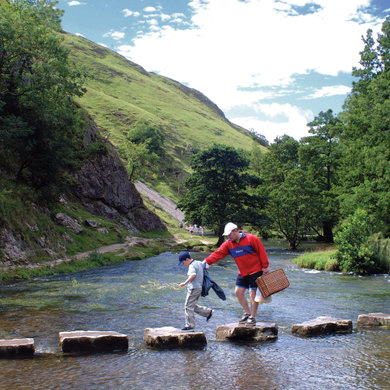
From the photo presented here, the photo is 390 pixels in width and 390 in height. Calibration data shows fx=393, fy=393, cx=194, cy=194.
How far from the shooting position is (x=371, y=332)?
10.7 meters

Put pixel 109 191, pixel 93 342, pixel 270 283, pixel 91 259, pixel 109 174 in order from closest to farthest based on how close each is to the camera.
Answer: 1. pixel 93 342
2. pixel 270 283
3. pixel 91 259
4. pixel 109 191
5. pixel 109 174

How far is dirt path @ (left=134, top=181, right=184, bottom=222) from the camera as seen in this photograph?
93.6 meters

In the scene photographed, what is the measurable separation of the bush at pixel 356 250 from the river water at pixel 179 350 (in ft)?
21.0

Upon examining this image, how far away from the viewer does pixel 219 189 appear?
5425cm

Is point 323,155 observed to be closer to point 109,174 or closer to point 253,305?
point 109,174

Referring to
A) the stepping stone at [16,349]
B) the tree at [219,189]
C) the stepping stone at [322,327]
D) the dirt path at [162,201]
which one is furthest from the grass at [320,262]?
the dirt path at [162,201]

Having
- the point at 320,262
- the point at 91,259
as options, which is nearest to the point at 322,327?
the point at 320,262

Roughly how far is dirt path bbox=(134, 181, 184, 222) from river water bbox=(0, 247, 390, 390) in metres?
73.7

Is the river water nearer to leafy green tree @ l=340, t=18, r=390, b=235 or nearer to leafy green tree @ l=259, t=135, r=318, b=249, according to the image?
leafy green tree @ l=340, t=18, r=390, b=235

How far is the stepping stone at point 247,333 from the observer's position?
990 centimetres

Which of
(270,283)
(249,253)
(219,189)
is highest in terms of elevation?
(219,189)

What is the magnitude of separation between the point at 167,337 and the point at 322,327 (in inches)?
168

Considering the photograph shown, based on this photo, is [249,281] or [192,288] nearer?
[192,288]

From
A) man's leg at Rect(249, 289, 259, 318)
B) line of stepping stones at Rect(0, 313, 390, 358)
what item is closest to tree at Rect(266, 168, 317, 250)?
line of stepping stones at Rect(0, 313, 390, 358)
